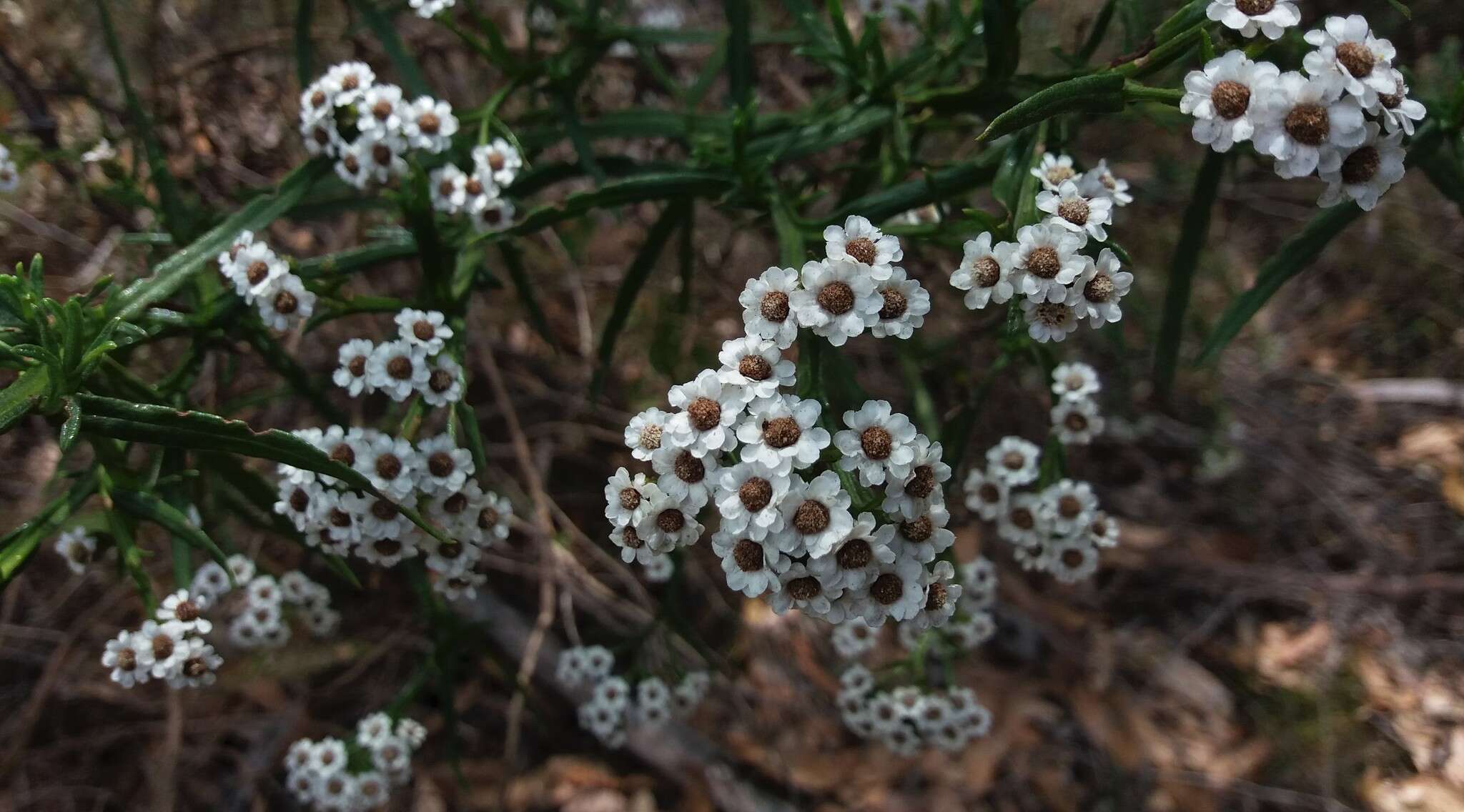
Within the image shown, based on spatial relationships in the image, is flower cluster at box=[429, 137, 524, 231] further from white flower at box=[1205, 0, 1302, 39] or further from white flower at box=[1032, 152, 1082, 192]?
white flower at box=[1205, 0, 1302, 39]

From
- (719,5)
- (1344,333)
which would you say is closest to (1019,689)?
(1344,333)

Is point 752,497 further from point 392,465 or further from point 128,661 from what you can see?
point 128,661

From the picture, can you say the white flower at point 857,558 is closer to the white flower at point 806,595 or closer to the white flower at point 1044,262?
the white flower at point 806,595

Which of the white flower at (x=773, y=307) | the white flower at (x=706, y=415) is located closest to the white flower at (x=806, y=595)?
the white flower at (x=706, y=415)

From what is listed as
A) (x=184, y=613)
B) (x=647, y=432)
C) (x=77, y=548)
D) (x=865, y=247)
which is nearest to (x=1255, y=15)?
(x=865, y=247)

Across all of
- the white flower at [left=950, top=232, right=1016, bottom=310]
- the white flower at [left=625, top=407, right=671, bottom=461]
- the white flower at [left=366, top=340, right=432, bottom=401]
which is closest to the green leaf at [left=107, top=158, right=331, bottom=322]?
the white flower at [left=366, top=340, right=432, bottom=401]
